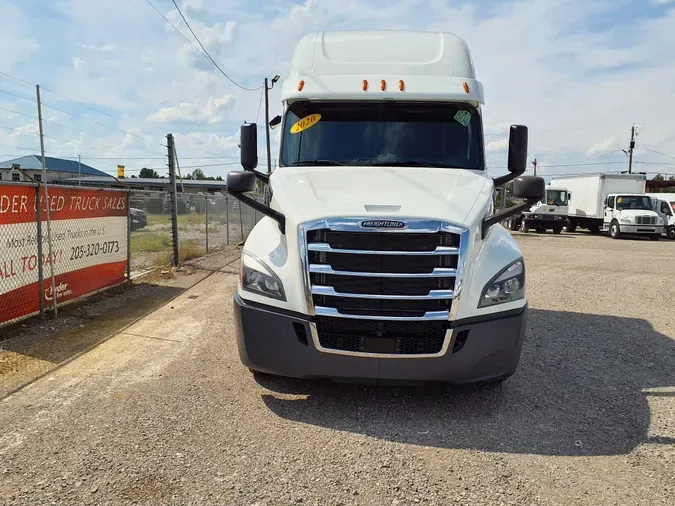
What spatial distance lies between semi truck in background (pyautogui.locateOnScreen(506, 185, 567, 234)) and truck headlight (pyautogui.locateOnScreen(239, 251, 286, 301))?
26947mm

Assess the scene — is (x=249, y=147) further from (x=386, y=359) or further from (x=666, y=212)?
(x=666, y=212)

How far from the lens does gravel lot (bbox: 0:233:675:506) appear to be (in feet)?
9.72

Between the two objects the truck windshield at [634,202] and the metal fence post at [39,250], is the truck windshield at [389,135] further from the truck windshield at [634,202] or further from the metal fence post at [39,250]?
the truck windshield at [634,202]

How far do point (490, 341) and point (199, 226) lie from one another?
12.8 m

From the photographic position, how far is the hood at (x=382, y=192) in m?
3.88

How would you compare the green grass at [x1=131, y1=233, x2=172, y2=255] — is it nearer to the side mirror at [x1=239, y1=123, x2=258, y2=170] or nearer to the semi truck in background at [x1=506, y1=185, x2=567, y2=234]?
the side mirror at [x1=239, y1=123, x2=258, y2=170]

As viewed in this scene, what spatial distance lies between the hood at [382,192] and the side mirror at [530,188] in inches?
10.3

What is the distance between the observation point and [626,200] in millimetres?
25516

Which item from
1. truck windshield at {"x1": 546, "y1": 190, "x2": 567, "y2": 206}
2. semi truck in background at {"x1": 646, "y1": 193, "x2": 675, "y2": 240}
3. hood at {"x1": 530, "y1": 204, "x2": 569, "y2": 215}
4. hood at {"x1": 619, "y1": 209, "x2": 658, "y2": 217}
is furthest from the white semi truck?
truck windshield at {"x1": 546, "y1": 190, "x2": 567, "y2": 206}

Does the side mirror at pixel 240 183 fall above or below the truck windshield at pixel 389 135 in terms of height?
below

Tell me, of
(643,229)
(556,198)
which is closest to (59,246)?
(643,229)

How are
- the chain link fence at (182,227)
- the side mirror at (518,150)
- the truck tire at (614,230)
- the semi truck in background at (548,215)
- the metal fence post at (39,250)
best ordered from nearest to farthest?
the side mirror at (518,150) → the metal fence post at (39,250) → the chain link fence at (182,227) → the truck tire at (614,230) → the semi truck in background at (548,215)

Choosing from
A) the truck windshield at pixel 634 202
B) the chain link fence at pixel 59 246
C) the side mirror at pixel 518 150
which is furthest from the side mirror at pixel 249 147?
the truck windshield at pixel 634 202

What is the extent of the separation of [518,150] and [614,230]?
950 inches
